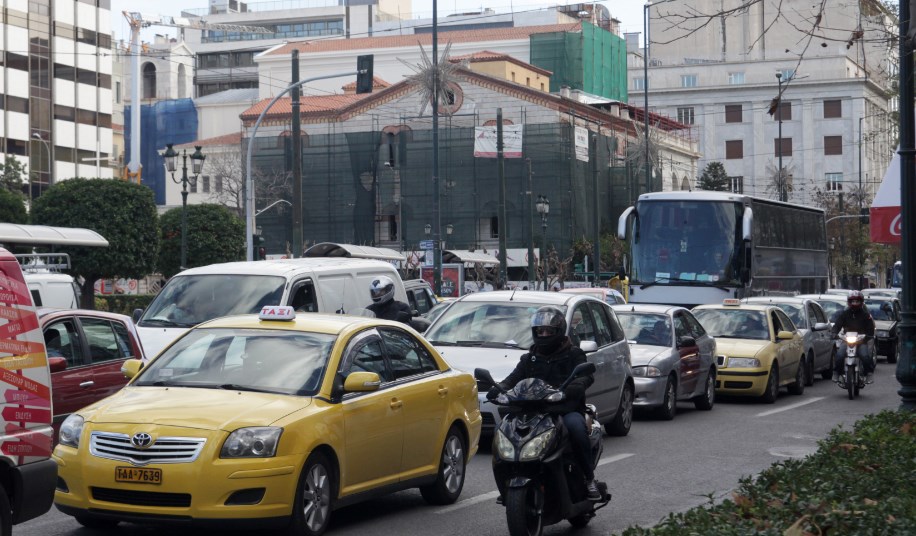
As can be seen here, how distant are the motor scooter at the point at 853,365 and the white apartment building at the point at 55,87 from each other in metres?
57.7

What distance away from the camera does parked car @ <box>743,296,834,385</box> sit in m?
24.8

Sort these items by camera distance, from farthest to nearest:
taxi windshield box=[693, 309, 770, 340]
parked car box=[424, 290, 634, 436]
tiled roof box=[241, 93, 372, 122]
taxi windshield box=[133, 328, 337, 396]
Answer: tiled roof box=[241, 93, 372, 122] < taxi windshield box=[693, 309, 770, 340] < parked car box=[424, 290, 634, 436] < taxi windshield box=[133, 328, 337, 396]

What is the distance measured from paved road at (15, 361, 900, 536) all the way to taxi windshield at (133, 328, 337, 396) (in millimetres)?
1059

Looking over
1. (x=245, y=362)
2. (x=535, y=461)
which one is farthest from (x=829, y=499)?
(x=245, y=362)

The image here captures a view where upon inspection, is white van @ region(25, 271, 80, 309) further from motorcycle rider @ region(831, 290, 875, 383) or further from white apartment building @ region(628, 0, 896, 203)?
white apartment building @ region(628, 0, 896, 203)

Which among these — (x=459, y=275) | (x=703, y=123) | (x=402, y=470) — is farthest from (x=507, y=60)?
(x=402, y=470)

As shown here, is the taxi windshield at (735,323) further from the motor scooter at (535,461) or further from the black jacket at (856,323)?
the motor scooter at (535,461)

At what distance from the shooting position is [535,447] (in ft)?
27.7

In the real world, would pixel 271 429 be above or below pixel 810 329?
above

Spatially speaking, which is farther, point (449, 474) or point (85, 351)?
point (85, 351)

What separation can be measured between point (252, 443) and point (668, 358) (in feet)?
36.1

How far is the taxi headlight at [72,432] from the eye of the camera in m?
8.55

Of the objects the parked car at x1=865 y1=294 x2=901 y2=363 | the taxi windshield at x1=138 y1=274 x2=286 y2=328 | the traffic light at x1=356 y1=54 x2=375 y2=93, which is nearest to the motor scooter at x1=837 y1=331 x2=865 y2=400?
the taxi windshield at x1=138 y1=274 x2=286 y2=328

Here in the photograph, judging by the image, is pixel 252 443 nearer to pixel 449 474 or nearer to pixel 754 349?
pixel 449 474
